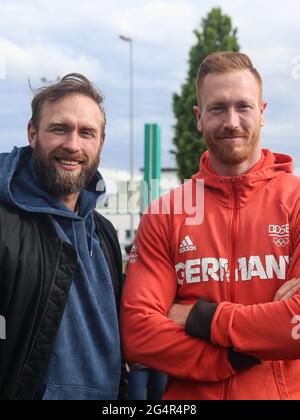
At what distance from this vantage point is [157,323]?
255 cm

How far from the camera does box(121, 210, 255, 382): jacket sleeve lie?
97.1 inches

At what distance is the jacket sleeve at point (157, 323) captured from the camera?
247cm

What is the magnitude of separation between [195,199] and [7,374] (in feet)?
3.81

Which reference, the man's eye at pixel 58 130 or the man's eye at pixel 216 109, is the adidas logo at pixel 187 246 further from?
the man's eye at pixel 58 130

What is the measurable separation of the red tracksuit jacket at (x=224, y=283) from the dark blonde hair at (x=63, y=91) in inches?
26.0

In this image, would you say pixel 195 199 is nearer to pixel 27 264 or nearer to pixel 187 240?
pixel 187 240

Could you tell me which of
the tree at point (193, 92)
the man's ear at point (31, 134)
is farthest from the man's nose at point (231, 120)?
the tree at point (193, 92)

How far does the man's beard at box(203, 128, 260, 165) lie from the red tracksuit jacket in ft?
0.31

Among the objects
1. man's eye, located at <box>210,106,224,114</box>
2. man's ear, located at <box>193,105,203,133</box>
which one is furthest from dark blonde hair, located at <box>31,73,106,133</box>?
man's eye, located at <box>210,106,224,114</box>

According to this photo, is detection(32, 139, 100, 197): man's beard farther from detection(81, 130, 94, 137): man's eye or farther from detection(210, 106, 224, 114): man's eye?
detection(210, 106, 224, 114): man's eye

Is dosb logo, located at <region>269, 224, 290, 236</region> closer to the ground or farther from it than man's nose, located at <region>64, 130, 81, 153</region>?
closer to the ground

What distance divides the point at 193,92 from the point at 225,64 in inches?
1126
